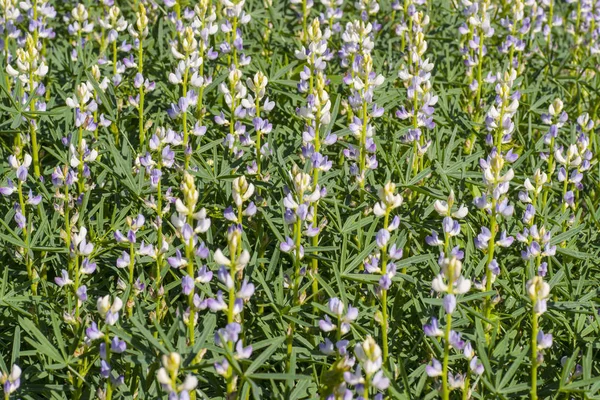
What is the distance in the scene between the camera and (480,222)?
419cm

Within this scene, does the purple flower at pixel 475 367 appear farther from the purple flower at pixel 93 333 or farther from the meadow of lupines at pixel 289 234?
the purple flower at pixel 93 333

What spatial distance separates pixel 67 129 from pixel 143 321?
5.92 feet

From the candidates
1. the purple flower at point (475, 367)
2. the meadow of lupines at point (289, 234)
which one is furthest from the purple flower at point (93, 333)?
the purple flower at point (475, 367)

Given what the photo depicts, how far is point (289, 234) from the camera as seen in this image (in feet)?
12.2

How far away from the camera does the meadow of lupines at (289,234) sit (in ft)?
9.96

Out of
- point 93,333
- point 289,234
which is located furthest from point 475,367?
point 93,333

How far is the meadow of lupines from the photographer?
3.04m

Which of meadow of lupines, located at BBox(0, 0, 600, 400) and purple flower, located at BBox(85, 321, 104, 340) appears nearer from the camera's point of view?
purple flower, located at BBox(85, 321, 104, 340)

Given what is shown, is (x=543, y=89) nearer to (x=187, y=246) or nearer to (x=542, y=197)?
(x=542, y=197)

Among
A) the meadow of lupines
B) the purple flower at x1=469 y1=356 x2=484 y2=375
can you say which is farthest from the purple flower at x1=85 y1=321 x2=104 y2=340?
the purple flower at x1=469 y1=356 x2=484 y2=375

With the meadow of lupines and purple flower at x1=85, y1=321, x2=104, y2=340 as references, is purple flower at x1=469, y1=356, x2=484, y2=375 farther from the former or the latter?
purple flower at x1=85, y1=321, x2=104, y2=340

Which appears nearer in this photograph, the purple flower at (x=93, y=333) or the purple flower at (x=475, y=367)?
the purple flower at (x=93, y=333)

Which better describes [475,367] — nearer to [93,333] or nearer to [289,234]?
Answer: [289,234]

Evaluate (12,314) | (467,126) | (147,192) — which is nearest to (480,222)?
(467,126)
